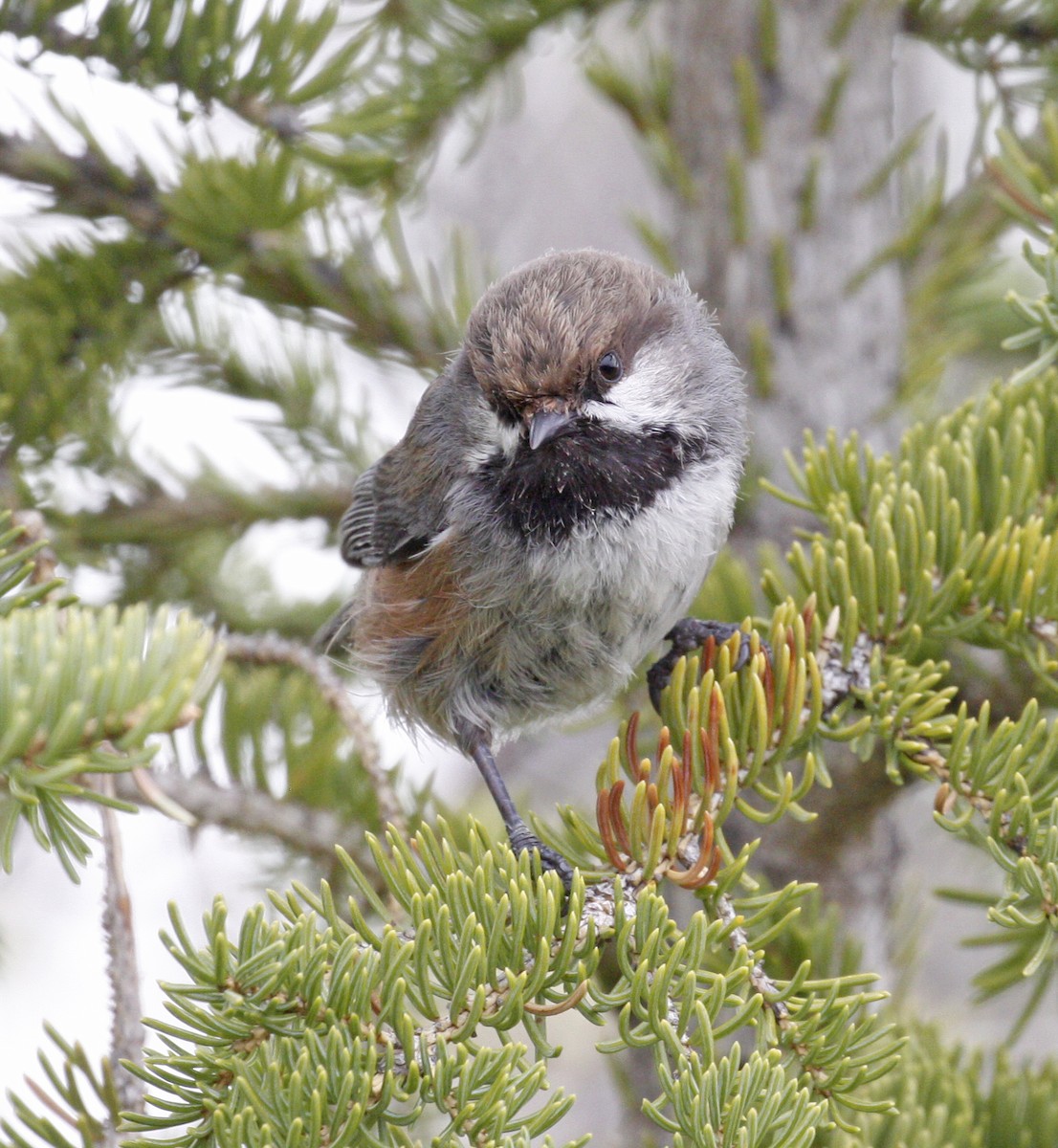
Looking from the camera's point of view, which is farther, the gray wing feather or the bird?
the gray wing feather

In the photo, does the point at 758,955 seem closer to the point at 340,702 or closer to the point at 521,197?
the point at 340,702

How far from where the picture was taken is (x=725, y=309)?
9.51 feet

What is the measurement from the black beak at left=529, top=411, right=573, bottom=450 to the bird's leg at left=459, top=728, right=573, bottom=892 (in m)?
0.72

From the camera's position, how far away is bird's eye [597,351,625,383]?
7.77 ft

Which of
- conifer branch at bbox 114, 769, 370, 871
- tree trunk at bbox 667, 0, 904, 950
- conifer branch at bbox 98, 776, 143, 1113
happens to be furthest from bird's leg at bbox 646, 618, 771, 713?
conifer branch at bbox 98, 776, 143, 1113

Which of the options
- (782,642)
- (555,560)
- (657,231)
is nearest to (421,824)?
(782,642)

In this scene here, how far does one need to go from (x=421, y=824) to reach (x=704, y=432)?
1.31m

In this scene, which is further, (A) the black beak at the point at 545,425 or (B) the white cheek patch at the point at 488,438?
(B) the white cheek patch at the point at 488,438

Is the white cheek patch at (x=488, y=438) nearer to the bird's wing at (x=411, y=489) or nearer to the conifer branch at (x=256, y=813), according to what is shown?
the bird's wing at (x=411, y=489)

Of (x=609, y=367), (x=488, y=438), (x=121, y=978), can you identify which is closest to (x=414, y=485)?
(x=488, y=438)

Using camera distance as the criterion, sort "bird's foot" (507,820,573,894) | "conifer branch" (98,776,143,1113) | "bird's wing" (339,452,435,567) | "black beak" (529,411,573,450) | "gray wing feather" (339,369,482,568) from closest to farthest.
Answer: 1. "conifer branch" (98,776,143,1113)
2. "bird's foot" (507,820,573,894)
3. "black beak" (529,411,573,450)
4. "gray wing feather" (339,369,482,568)
5. "bird's wing" (339,452,435,567)

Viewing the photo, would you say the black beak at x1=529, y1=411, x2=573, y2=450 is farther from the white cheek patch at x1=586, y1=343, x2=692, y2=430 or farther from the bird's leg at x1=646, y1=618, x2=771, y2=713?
the bird's leg at x1=646, y1=618, x2=771, y2=713

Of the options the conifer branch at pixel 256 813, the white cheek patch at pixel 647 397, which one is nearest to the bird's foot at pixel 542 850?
the conifer branch at pixel 256 813

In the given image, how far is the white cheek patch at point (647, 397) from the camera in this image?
7.81ft
